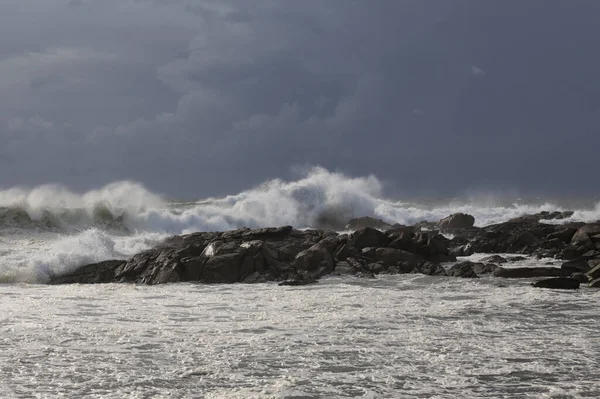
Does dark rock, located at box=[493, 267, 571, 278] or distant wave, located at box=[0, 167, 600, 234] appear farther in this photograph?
distant wave, located at box=[0, 167, 600, 234]

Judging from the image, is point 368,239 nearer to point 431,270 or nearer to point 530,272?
point 431,270

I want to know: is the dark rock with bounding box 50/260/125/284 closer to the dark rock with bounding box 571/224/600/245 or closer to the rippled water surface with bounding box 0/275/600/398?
the rippled water surface with bounding box 0/275/600/398

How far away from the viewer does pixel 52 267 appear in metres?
18.1

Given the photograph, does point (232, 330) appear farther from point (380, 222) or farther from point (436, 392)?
point (380, 222)

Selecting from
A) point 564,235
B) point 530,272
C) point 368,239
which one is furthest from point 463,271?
point 564,235

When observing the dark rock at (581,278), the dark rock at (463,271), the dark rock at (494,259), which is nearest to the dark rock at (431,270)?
the dark rock at (463,271)

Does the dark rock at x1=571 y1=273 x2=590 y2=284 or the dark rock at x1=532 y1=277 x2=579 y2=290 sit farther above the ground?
the dark rock at x1=571 y1=273 x2=590 y2=284

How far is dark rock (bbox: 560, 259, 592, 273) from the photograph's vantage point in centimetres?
1528

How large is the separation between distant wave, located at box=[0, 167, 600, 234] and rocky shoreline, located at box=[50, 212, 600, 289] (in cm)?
902

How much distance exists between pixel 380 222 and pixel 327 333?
24.6 m

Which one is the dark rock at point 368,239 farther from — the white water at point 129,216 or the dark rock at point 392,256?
the white water at point 129,216

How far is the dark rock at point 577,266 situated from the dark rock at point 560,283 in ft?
6.14

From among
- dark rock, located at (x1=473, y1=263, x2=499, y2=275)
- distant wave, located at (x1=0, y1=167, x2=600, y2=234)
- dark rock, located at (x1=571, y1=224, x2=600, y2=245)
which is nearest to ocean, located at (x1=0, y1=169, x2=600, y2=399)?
dark rock, located at (x1=473, y1=263, x2=499, y2=275)

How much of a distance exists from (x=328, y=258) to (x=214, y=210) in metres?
17.3
